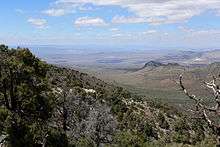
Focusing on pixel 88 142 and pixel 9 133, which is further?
pixel 88 142

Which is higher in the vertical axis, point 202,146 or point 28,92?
point 28,92

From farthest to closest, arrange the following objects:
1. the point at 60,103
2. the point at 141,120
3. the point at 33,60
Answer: the point at 141,120 < the point at 60,103 < the point at 33,60

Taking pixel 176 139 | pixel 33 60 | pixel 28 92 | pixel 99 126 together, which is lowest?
pixel 176 139

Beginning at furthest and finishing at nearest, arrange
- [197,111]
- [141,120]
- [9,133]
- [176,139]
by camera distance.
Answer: [141,120] → [176,139] → [9,133] → [197,111]

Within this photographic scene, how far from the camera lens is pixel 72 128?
2302 inches

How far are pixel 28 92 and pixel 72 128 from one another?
20.0m

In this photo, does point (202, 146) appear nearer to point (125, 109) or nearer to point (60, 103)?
point (60, 103)

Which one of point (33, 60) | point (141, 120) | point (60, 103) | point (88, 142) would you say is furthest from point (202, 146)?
point (141, 120)

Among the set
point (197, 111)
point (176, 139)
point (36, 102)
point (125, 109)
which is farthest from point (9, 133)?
point (125, 109)

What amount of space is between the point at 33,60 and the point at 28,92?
4.31 m

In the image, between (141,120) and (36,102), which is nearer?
(36,102)

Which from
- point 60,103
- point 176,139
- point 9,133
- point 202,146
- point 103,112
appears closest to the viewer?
point 9,133

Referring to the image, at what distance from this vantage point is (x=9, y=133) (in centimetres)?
3806

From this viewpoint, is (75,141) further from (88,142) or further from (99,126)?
(99,126)
